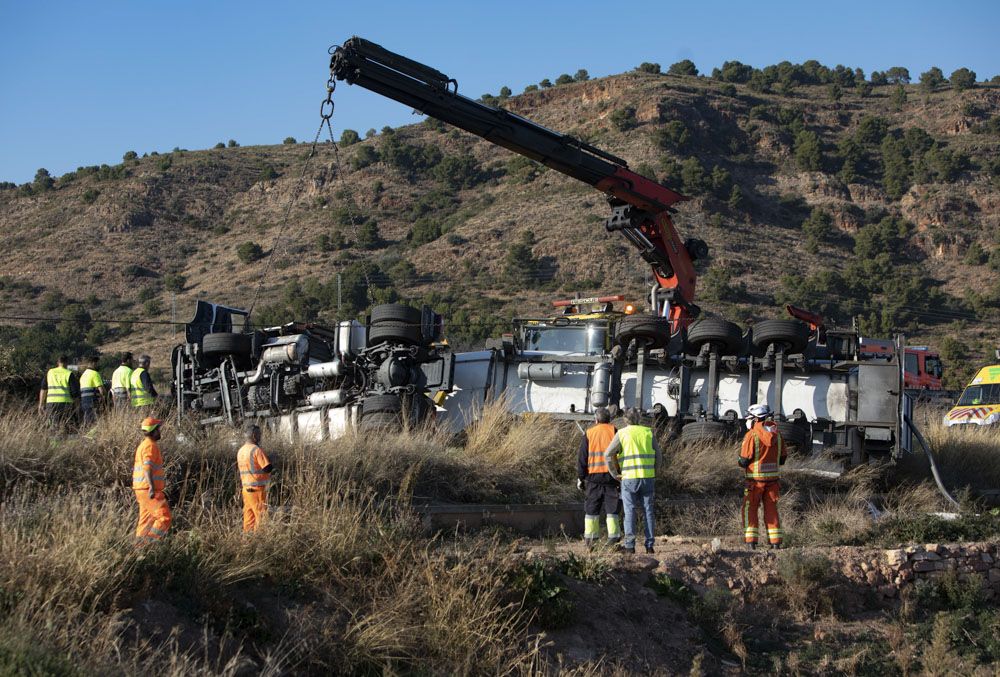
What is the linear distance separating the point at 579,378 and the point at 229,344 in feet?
18.2

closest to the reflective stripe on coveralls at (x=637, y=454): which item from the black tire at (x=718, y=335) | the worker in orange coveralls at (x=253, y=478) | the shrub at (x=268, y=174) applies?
the worker in orange coveralls at (x=253, y=478)

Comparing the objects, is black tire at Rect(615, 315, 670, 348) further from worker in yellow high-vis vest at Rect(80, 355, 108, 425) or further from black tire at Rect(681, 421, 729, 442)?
worker in yellow high-vis vest at Rect(80, 355, 108, 425)

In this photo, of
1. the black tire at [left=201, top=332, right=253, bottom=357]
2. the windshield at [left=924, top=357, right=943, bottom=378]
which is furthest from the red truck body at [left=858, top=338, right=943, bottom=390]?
the black tire at [left=201, top=332, right=253, bottom=357]

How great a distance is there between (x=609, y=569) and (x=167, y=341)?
115 feet

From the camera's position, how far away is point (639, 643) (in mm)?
8859

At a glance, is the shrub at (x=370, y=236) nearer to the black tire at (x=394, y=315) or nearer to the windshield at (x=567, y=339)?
the windshield at (x=567, y=339)

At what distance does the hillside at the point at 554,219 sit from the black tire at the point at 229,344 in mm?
18777

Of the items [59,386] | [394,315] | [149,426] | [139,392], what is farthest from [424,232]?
[149,426]

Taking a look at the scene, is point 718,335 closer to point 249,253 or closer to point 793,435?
point 793,435

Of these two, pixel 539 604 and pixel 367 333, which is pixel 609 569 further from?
pixel 367 333

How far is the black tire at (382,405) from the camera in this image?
1467cm

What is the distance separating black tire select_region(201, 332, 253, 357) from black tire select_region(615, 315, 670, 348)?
5863mm

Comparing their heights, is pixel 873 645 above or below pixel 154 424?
below

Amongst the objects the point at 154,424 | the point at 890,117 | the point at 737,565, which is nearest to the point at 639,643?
the point at 737,565
